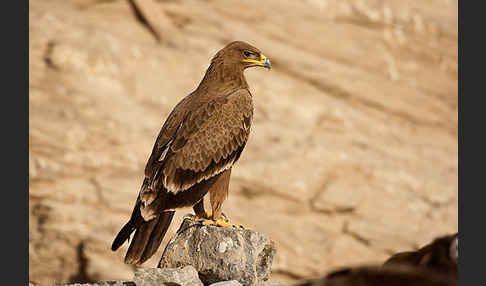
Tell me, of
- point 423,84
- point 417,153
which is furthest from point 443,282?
point 423,84

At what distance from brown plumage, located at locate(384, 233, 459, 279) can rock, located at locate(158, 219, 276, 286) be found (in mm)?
2492

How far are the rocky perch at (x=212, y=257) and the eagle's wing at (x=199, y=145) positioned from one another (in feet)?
1.88

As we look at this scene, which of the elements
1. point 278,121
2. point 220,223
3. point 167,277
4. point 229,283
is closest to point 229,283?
point 229,283

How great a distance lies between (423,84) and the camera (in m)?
16.7

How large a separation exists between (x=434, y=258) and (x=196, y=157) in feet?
10.1

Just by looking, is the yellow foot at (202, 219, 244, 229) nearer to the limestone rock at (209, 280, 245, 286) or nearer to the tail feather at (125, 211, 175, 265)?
the tail feather at (125, 211, 175, 265)

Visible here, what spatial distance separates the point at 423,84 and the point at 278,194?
504 centimetres

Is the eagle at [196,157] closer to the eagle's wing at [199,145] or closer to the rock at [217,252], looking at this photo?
A: the eagle's wing at [199,145]

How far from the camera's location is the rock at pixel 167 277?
6.19 metres

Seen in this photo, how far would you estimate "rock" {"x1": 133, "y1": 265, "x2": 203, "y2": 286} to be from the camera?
20.3 ft

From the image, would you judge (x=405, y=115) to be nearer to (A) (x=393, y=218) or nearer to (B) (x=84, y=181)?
(A) (x=393, y=218)

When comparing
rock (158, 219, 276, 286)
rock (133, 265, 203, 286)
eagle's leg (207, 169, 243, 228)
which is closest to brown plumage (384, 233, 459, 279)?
rock (158, 219, 276, 286)

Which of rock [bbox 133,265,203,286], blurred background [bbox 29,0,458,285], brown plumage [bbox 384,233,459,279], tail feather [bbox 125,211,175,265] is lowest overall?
blurred background [bbox 29,0,458,285]

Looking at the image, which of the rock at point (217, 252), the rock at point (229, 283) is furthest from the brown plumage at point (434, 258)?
the rock at point (217, 252)
